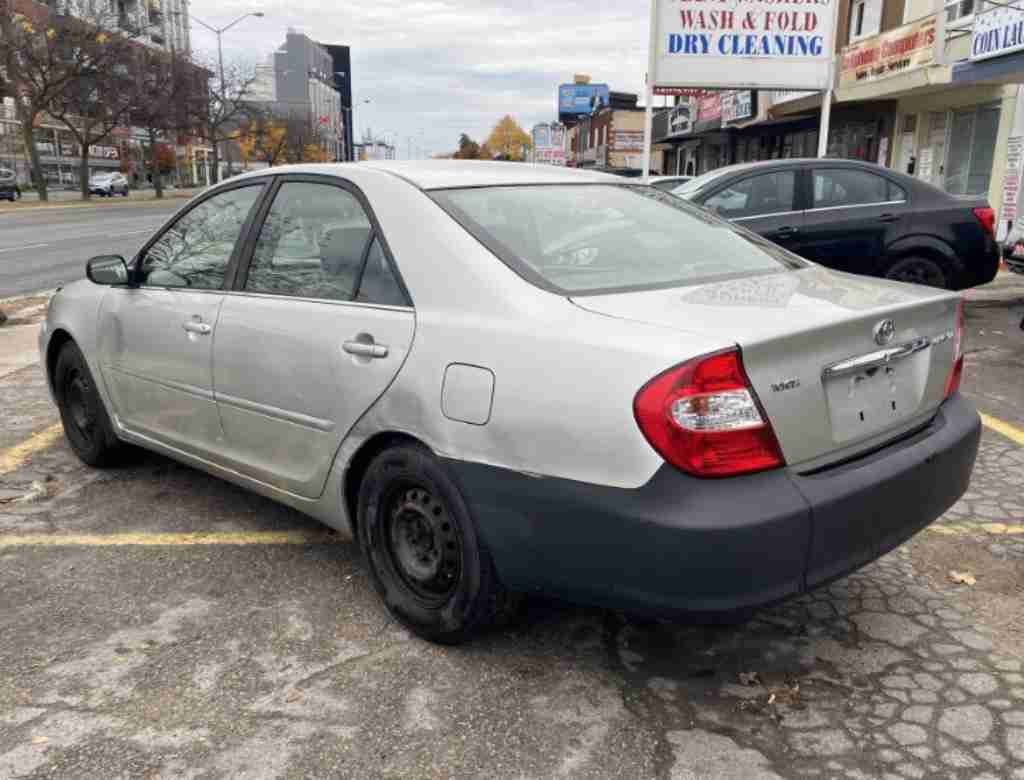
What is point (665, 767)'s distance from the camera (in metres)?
2.38

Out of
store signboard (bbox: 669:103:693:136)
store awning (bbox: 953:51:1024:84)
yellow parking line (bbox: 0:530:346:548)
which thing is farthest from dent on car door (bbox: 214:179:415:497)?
store signboard (bbox: 669:103:693:136)

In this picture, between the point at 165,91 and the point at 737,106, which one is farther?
the point at 165,91

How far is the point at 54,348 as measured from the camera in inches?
194

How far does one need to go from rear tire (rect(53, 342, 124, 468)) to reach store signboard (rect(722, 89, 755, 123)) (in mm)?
22633

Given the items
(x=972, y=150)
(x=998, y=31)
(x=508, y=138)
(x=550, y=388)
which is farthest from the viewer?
(x=508, y=138)

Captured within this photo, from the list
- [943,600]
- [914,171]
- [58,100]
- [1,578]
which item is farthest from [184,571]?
[58,100]

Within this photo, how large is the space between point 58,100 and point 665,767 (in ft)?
180

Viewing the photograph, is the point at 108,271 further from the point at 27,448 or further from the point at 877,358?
the point at 877,358

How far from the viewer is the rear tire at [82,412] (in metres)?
4.61

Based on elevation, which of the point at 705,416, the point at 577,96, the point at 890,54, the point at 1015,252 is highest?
the point at 577,96

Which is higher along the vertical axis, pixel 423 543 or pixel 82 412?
pixel 423 543

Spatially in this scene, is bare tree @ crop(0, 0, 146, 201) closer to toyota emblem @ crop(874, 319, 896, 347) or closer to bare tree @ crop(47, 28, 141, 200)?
bare tree @ crop(47, 28, 141, 200)

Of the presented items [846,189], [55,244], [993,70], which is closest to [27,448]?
[846,189]

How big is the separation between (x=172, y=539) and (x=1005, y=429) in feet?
14.9
